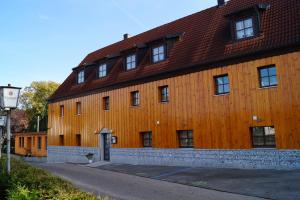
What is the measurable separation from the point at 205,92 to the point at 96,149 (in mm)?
11091

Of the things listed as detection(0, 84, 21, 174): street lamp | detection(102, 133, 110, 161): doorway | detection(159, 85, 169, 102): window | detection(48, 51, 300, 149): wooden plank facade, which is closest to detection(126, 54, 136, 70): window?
detection(48, 51, 300, 149): wooden plank facade

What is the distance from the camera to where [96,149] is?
2502cm

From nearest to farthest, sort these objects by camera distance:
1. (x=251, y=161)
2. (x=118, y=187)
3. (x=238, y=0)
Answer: (x=118, y=187) → (x=251, y=161) → (x=238, y=0)

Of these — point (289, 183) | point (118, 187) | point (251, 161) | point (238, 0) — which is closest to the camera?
point (289, 183)

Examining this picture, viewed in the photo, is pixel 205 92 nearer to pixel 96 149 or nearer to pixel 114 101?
pixel 114 101

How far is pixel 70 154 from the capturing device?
28078 millimetres

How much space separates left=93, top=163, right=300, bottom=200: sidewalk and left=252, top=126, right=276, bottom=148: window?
4.51 feet

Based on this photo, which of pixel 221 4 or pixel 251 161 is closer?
pixel 251 161

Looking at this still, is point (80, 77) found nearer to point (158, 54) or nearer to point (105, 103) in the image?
point (105, 103)

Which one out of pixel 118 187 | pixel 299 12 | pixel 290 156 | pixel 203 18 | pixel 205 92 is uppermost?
pixel 203 18

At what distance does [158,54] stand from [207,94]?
523cm

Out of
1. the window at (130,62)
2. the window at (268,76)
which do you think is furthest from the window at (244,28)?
the window at (130,62)

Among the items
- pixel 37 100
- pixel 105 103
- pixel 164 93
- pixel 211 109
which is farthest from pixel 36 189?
pixel 37 100

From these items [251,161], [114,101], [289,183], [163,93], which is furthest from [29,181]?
[114,101]
